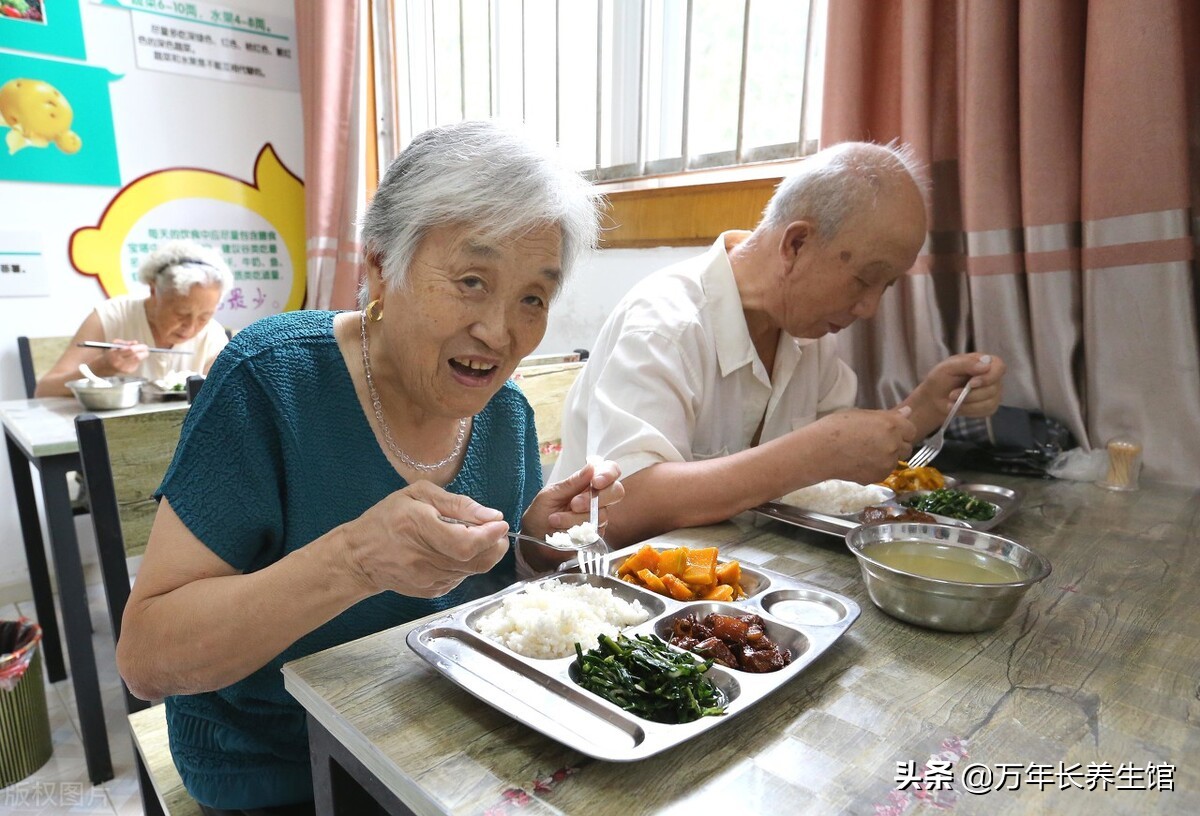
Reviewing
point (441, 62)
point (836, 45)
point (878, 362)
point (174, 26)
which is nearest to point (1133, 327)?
point (878, 362)

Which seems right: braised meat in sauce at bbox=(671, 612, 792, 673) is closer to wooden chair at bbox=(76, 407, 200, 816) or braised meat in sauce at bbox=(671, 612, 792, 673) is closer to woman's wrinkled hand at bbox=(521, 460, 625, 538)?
woman's wrinkled hand at bbox=(521, 460, 625, 538)

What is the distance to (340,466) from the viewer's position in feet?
3.65

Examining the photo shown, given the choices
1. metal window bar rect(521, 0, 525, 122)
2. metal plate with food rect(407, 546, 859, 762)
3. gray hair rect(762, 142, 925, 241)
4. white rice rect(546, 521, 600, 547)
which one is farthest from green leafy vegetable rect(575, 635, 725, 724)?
metal window bar rect(521, 0, 525, 122)

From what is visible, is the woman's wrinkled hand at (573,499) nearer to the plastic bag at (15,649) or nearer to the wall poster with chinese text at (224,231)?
the plastic bag at (15,649)

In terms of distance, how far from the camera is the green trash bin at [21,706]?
2.11 metres

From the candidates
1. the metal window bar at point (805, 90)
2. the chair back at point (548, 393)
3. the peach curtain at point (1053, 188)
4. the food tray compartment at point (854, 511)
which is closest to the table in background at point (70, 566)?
the chair back at point (548, 393)

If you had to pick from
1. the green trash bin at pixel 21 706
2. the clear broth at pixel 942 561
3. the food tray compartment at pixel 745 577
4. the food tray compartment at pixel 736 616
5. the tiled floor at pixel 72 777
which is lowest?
the tiled floor at pixel 72 777

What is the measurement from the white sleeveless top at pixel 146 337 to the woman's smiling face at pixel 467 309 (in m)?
2.55

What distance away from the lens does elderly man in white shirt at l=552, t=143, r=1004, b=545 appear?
1390mm

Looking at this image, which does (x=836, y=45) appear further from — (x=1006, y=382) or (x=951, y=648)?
(x=951, y=648)

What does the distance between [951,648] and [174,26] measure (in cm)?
454

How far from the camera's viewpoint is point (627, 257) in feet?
9.21

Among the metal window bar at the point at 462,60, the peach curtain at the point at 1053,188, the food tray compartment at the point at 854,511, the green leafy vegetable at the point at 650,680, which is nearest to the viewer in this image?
the green leafy vegetable at the point at 650,680

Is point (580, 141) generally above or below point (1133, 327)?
above
